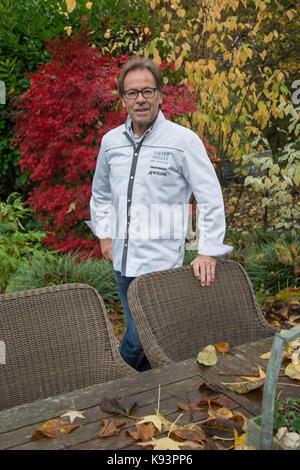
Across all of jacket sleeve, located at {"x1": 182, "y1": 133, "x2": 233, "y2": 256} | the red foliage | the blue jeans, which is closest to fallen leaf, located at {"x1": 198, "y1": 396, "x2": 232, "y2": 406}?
jacket sleeve, located at {"x1": 182, "y1": 133, "x2": 233, "y2": 256}

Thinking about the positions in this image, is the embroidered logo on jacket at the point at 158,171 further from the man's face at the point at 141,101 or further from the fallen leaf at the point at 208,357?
the fallen leaf at the point at 208,357

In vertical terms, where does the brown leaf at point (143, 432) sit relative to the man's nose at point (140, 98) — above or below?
below

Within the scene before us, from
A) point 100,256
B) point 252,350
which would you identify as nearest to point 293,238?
point 100,256

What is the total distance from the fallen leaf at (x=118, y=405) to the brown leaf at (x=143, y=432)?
82mm

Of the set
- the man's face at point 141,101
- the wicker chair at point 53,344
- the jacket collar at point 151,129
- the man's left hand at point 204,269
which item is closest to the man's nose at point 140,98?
the man's face at point 141,101

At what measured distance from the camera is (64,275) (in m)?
3.98

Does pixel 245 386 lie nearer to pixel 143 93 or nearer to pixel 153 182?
pixel 153 182

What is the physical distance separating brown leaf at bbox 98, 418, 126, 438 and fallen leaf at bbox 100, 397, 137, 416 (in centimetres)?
4

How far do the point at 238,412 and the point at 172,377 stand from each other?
0.27 meters

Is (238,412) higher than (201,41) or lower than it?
lower

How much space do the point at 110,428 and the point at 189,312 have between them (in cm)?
89

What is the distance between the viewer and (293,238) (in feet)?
15.8

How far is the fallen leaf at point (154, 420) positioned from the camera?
4.20 ft
